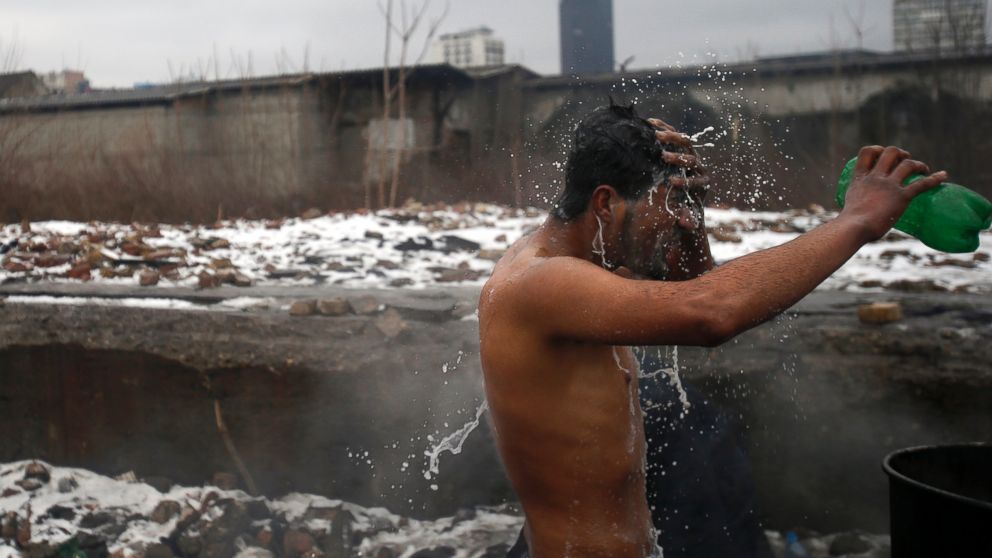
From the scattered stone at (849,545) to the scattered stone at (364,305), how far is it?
2.16 metres

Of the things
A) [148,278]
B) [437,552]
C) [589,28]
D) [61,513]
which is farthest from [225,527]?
[589,28]

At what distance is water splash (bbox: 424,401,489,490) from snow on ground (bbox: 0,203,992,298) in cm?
131

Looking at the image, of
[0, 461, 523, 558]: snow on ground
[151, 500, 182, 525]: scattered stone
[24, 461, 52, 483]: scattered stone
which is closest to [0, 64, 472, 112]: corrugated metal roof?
[24, 461, 52, 483]: scattered stone

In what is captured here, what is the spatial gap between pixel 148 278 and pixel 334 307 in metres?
1.49

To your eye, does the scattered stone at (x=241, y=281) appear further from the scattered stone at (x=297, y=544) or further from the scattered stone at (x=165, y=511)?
the scattered stone at (x=297, y=544)

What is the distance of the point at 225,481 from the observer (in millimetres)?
3951

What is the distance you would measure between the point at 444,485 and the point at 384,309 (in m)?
0.88

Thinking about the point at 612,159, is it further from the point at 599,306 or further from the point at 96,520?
the point at 96,520

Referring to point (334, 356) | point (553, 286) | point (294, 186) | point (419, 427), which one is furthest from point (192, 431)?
point (294, 186)

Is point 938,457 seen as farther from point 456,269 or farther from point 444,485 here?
point 456,269

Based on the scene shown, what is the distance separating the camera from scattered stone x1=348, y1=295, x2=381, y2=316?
4.06 metres

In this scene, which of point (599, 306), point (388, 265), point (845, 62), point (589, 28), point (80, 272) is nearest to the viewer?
point (599, 306)

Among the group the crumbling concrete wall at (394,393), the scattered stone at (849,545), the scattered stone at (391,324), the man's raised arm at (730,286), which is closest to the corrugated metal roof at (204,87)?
the crumbling concrete wall at (394,393)

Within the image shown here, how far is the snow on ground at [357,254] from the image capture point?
189 inches
